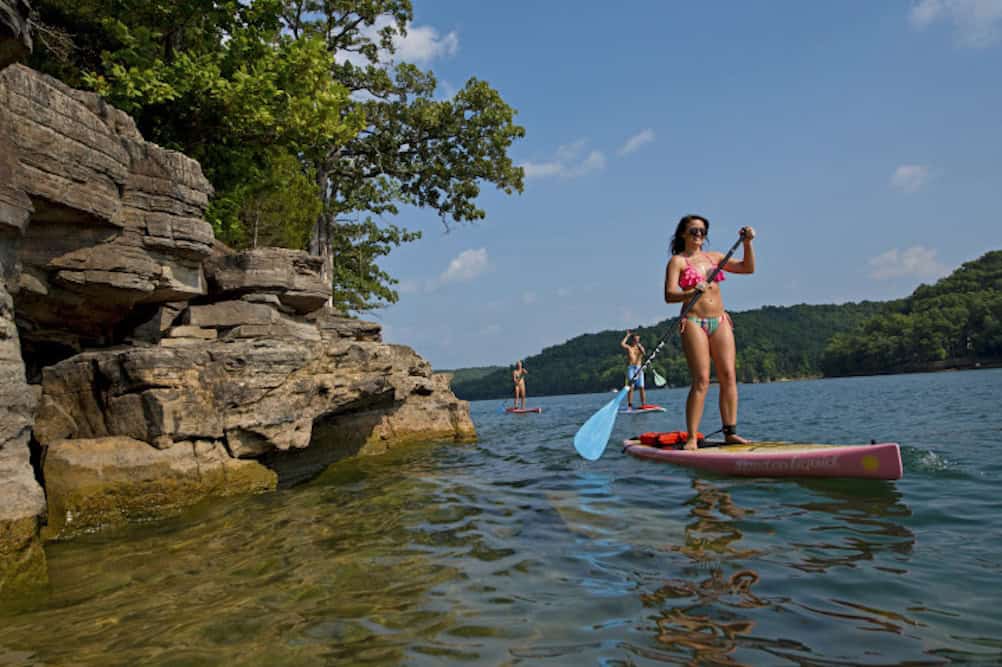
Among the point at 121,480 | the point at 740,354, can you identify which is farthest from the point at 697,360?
the point at 740,354

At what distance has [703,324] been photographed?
7.55 m

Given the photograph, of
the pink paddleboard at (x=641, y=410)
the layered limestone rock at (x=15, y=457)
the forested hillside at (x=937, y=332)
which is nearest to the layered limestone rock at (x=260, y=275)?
the layered limestone rock at (x=15, y=457)

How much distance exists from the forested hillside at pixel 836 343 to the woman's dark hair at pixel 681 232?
85.5 m

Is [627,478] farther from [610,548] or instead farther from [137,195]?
[137,195]

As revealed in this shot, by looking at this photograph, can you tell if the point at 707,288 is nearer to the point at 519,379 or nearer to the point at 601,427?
the point at 601,427

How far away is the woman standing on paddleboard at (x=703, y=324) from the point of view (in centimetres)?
743

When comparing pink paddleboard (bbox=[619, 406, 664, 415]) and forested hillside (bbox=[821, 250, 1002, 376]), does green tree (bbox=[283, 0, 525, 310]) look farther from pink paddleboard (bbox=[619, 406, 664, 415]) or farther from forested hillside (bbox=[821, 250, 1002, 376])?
forested hillside (bbox=[821, 250, 1002, 376])

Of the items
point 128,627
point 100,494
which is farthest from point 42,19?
point 128,627

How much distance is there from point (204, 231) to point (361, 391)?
3717 millimetres

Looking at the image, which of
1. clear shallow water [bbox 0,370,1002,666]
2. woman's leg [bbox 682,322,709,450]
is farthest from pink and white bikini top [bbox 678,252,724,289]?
clear shallow water [bbox 0,370,1002,666]

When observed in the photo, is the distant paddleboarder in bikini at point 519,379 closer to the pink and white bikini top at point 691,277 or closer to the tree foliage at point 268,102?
the tree foliage at point 268,102

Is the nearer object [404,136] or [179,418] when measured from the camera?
[179,418]

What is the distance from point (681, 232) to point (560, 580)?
18.9 feet

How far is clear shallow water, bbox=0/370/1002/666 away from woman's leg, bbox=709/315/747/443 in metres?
1.32
